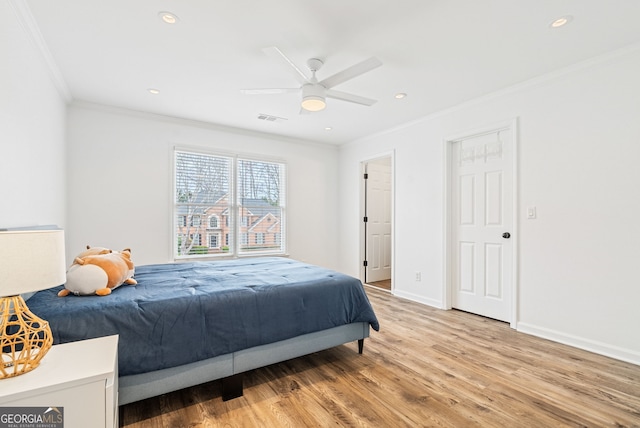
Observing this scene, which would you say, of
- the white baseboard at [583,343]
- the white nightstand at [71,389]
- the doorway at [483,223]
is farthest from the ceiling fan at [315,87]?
the white baseboard at [583,343]

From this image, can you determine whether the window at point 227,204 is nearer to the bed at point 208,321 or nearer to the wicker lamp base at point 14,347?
the bed at point 208,321

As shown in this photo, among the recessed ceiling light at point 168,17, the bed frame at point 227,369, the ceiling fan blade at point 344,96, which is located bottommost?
the bed frame at point 227,369

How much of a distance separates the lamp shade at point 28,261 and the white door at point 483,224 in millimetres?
3798

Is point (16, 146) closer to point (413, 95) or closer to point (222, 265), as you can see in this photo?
point (222, 265)

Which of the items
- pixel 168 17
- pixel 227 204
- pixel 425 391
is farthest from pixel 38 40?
pixel 425 391

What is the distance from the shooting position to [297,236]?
529 centimetres

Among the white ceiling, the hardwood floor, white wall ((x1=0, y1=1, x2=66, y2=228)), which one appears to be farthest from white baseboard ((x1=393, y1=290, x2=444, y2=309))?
white wall ((x1=0, y1=1, x2=66, y2=228))

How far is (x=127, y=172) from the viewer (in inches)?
154

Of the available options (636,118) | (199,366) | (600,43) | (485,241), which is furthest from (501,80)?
(199,366)

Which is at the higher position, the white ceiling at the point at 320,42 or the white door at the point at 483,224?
the white ceiling at the point at 320,42

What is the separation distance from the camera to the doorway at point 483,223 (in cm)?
336

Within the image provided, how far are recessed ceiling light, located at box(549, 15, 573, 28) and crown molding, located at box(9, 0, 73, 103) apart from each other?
3.62 m

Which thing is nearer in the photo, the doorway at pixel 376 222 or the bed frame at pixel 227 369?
the bed frame at pixel 227 369

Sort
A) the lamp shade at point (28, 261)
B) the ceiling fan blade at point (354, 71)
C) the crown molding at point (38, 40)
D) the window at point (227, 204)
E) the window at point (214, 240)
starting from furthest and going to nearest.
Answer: the window at point (214, 240) < the window at point (227, 204) < the ceiling fan blade at point (354, 71) < the crown molding at point (38, 40) < the lamp shade at point (28, 261)
